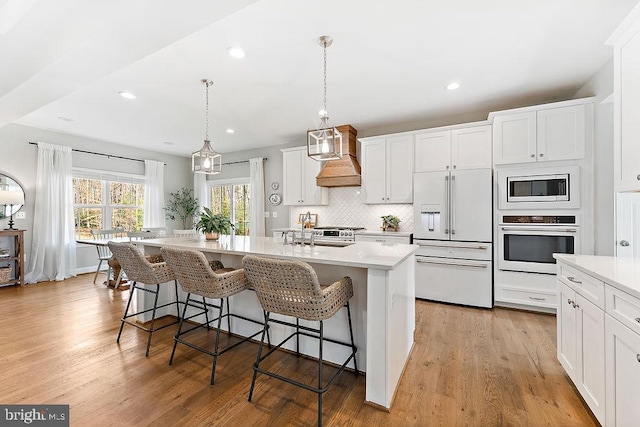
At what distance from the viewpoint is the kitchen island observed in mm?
1749

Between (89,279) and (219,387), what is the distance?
15.0ft

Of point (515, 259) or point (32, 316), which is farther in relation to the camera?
point (515, 259)

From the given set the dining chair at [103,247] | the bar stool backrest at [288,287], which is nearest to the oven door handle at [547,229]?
the bar stool backrest at [288,287]

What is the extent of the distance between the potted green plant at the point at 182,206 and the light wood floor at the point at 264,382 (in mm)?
4046

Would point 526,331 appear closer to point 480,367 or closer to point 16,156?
point 480,367

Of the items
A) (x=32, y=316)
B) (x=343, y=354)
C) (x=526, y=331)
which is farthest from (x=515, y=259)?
(x=32, y=316)

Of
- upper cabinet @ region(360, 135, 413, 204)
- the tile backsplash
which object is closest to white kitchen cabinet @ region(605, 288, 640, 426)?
upper cabinet @ region(360, 135, 413, 204)

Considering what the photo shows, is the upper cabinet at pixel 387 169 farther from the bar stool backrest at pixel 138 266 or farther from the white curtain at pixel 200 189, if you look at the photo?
the white curtain at pixel 200 189

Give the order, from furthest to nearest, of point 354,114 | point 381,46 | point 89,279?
point 89,279
point 354,114
point 381,46

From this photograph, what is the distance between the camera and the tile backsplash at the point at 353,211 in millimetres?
4633

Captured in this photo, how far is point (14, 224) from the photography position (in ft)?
15.3

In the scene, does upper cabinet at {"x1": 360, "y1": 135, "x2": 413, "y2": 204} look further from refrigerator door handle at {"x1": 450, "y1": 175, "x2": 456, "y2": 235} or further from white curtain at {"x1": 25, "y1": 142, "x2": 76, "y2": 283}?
white curtain at {"x1": 25, "y1": 142, "x2": 76, "y2": 283}

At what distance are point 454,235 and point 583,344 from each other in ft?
6.78

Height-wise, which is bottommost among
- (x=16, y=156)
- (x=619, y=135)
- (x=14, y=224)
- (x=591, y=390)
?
(x=591, y=390)
